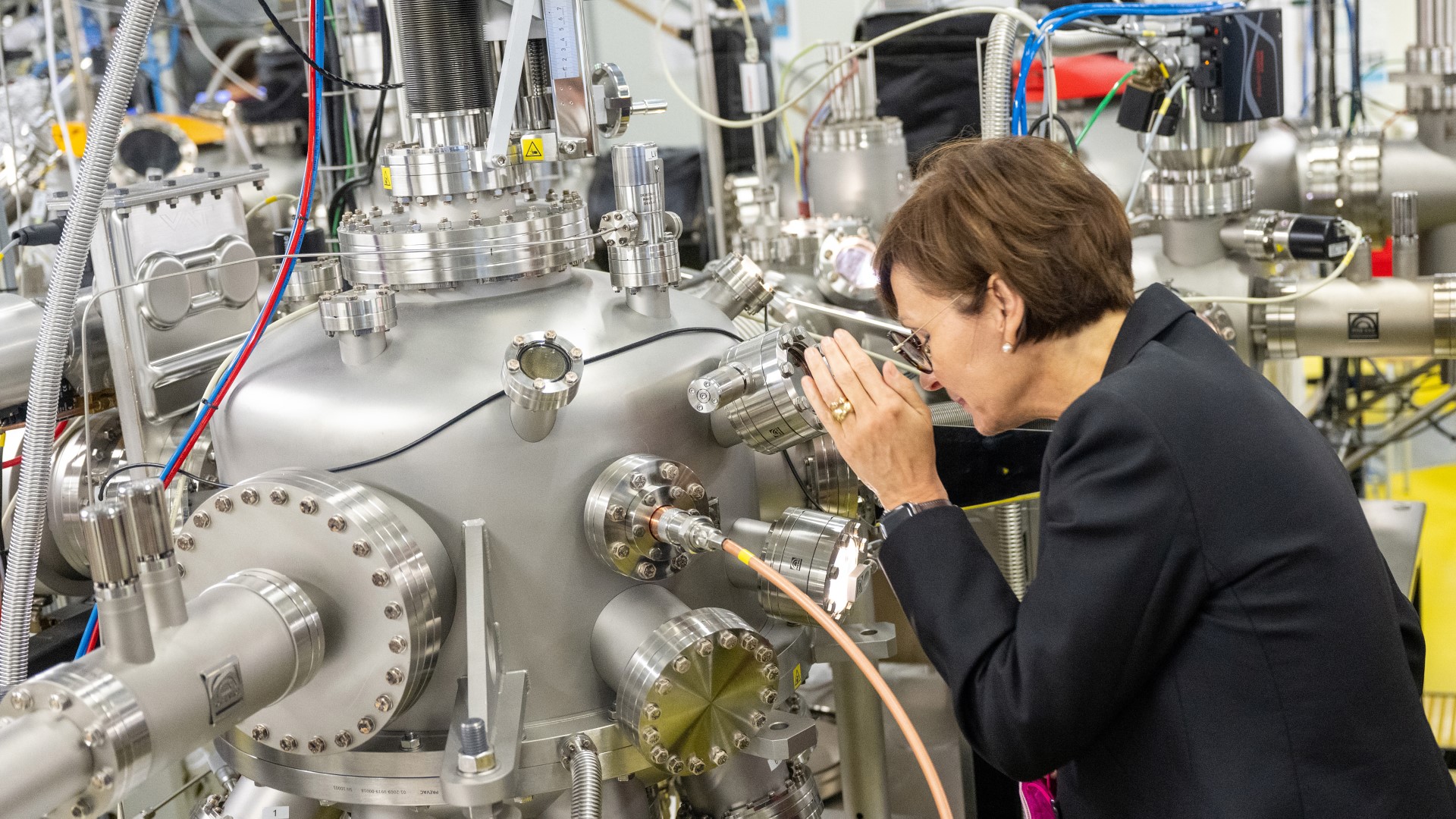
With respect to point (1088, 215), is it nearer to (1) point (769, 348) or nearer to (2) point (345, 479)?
(1) point (769, 348)

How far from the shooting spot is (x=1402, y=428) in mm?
2787

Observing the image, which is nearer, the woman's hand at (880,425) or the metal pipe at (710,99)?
the woman's hand at (880,425)

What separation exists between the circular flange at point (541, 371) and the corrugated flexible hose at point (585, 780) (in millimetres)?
270

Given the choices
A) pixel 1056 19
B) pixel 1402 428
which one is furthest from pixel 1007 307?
pixel 1402 428

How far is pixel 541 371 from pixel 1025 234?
1.24 feet

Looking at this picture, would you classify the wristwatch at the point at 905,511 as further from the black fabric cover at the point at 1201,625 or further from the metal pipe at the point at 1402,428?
the metal pipe at the point at 1402,428

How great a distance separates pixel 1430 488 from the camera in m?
2.57

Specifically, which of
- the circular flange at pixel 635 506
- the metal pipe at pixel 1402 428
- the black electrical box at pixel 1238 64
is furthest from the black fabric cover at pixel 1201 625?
the metal pipe at pixel 1402 428

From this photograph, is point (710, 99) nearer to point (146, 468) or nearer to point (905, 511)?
point (146, 468)

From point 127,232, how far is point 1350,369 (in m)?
2.77

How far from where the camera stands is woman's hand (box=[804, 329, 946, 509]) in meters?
1.07

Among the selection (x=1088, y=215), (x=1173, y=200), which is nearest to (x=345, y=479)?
(x=1088, y=215)

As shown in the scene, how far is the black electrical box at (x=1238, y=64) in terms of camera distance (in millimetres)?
1849

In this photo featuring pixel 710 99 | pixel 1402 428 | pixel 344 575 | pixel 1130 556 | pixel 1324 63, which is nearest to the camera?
pixel 1130 556
